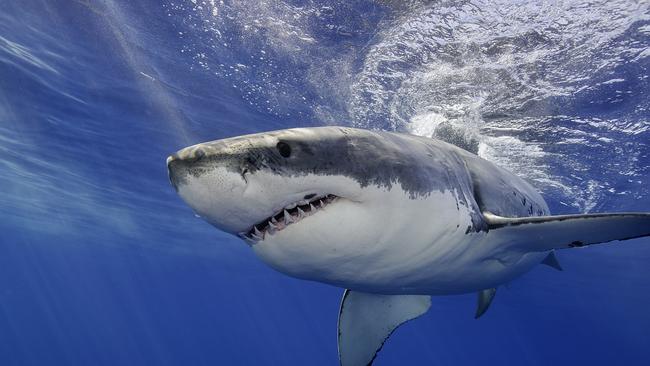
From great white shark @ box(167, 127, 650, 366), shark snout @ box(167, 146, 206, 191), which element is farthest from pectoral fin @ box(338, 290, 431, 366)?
shark snout @ box(167, 146, 206, 191)

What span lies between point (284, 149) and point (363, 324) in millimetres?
3040

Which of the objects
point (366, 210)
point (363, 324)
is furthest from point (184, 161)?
point (363, 324)

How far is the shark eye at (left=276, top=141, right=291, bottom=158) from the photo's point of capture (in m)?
2.35

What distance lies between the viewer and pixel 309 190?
96.2 inches

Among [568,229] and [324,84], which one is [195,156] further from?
[324,84]

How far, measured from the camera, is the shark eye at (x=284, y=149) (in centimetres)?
235

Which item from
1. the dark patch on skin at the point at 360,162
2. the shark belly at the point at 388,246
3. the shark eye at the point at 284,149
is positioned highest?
the shark eye at the point at 284,149

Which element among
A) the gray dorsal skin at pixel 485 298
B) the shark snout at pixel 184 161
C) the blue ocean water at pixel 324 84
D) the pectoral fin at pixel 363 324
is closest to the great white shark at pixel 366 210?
the shark snout at pixel 184 161

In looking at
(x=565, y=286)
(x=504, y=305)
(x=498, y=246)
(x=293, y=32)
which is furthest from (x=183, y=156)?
(x=504, y=305)

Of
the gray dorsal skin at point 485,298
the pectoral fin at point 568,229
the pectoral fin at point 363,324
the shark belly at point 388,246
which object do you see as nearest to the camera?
the shark belly at point 388,246

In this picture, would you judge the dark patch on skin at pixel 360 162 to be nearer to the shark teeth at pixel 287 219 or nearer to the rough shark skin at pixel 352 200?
the rough shark skin at pixel 352 200

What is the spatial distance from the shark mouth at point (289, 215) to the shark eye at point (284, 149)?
303 millimetres

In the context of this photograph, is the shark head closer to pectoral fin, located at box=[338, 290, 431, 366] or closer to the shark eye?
the shark eye

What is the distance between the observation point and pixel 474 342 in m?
82.6
